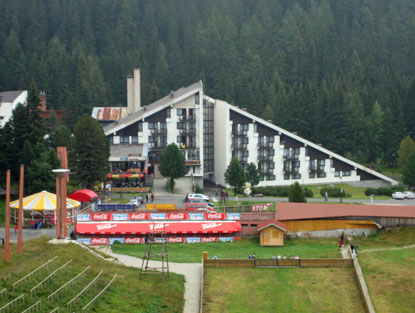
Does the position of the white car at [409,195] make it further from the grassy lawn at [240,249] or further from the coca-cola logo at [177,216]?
the coca-cola logo at [177,216]

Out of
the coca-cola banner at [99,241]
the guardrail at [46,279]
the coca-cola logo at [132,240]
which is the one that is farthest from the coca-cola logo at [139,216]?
the guardrail at [46,279]

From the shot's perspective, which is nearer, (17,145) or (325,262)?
(325,262)

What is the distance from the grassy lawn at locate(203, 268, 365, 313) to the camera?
52281mm

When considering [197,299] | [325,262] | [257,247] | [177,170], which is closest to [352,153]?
[177,170]

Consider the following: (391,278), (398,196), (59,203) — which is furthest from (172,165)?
(391,278)

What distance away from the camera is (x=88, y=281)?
5106 centimetres

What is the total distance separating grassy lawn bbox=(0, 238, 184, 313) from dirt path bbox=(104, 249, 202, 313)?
54 centimetres

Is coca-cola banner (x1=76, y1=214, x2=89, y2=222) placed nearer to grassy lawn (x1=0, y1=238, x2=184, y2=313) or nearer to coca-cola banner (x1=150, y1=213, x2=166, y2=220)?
coca-cola banner (x1=150, y1=213, x2=166, y2=220)

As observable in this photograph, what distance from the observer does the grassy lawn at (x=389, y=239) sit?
68.6 metres

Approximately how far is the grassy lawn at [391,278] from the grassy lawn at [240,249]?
4.10 meters

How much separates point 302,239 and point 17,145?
3582cm

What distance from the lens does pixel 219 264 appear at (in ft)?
201

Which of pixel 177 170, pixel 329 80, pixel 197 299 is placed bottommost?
pixel 197 299

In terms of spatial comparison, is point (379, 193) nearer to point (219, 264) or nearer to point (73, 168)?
point (73, 168)
